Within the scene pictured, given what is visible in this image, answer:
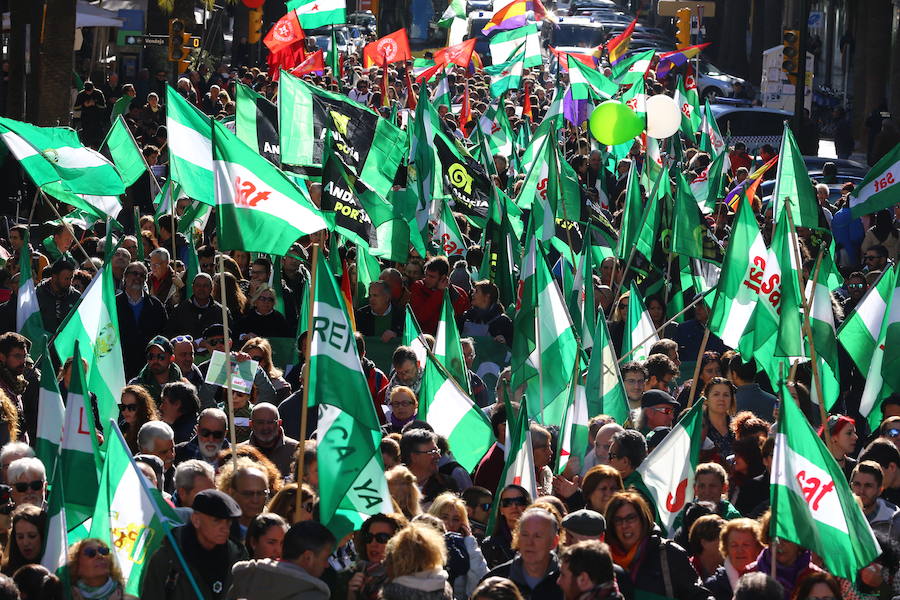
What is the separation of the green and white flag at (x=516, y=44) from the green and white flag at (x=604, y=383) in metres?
16.3

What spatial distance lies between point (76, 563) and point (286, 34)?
65.4 feet

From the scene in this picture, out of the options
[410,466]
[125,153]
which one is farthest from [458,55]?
[410,466]

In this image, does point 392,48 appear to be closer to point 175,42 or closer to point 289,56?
point 289,56

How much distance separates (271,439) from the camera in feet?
29.9

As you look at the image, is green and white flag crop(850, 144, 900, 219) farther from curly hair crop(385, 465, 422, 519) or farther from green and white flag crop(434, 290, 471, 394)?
curly hair crop(385, 465, 422, 519)

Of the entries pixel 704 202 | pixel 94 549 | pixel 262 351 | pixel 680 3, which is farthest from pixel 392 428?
pixel 680 3

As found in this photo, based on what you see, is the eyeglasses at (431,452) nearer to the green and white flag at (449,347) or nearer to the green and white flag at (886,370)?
the green and white flag at (449,347)

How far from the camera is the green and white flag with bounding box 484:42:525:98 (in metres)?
24.9

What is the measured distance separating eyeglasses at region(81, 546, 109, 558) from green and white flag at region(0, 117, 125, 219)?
673 cm

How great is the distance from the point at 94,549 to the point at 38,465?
1423mm

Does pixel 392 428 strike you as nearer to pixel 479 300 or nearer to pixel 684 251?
pixel 479 300

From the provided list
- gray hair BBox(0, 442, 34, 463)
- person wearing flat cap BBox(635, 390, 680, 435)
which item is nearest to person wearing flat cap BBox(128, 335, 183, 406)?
gray hair BBox(0, 442, 34, 463)

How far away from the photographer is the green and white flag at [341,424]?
7457mm

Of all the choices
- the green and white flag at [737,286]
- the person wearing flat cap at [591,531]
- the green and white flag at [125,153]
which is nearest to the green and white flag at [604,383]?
the green and white flag at [737,286]
